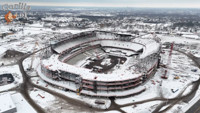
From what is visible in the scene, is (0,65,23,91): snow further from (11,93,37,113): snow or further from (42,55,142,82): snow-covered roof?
(42,55,142,82): snow-covered roof

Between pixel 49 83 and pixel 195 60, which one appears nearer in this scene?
pixel 49 83

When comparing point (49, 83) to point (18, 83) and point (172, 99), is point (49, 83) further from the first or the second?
point (172, 99)

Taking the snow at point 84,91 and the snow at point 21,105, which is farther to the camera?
the snow at point 84,91

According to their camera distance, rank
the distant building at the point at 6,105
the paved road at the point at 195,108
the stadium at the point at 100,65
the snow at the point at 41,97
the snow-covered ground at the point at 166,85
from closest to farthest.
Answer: the distant building at the point at 6,105 < the paved road at the point at 195,108 < the snow-covered ground at the point at 166,85 < the snow at the point at 41,97 < the stadium at the point at 100,65

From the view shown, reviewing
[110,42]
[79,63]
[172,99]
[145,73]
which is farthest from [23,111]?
[110,42]

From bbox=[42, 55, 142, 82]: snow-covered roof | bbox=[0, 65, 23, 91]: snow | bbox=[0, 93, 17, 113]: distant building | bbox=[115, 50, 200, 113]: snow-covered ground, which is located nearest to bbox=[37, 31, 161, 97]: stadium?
bbox=[42, 55, 142, 82]: snow-covered roof

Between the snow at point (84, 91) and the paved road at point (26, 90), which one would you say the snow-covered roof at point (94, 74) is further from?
the paved road at point (26, 90)

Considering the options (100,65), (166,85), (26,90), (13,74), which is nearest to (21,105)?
(26,90)

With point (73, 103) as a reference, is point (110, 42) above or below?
above

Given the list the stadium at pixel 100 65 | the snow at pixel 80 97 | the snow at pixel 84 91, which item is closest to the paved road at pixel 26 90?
the snow at pixel 80 97
